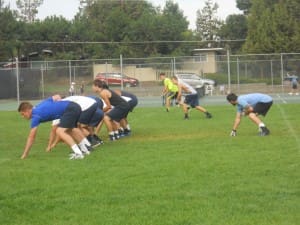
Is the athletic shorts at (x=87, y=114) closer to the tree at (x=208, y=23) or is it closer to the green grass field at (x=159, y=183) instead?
the green grass field at (x=159, y=183)

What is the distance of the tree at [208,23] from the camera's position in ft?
320

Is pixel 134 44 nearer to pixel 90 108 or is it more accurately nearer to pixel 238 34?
pixel 238 34

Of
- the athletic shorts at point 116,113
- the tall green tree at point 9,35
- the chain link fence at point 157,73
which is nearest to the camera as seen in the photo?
the athletic shorts at point 116,113

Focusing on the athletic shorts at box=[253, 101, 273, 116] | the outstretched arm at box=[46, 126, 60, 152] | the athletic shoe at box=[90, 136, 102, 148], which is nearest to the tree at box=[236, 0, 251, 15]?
the athletic shorts at box=[253, 101, 273, 116]

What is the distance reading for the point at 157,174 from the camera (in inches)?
358

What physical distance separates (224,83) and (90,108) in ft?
87.2

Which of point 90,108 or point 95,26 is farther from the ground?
point 95,26

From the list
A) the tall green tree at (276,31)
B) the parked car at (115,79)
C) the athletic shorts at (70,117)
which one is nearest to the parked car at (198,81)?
the parked car at (115,79)

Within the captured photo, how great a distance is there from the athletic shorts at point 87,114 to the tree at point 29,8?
88.7 metres

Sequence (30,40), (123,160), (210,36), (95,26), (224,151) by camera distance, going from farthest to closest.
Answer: (210,36) → (95,26) → (30,40) → (224,151) → (123,160)

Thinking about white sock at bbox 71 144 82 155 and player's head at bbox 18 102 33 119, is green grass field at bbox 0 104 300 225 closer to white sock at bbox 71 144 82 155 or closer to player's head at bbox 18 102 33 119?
white sock at bbox 71 144 82 155

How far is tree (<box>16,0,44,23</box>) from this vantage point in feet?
326

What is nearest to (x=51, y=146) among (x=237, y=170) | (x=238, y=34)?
(x=237, y=170)

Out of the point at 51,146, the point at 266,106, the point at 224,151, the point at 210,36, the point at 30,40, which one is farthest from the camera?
the point at 210,36
